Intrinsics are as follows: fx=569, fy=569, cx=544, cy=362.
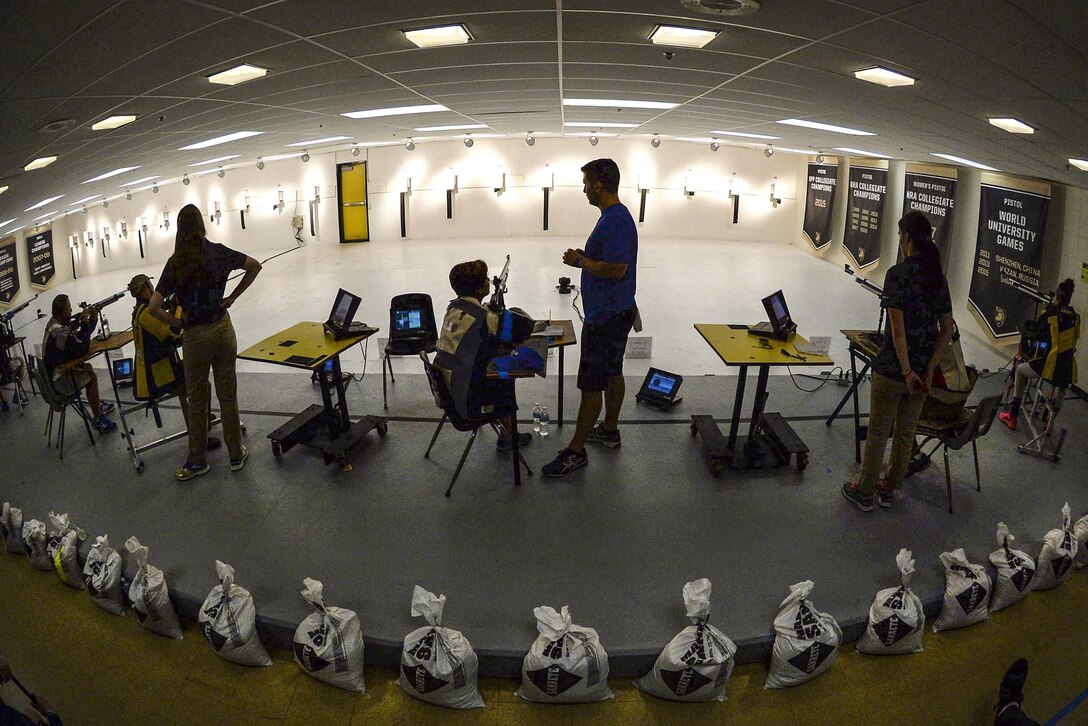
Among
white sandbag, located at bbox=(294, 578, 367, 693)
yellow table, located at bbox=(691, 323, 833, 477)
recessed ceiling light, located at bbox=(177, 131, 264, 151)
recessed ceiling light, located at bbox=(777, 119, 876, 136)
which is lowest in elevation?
white sandbag, located at bbox=(294, 578, 367, 693)

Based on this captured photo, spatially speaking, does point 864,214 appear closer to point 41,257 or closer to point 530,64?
point 530,64

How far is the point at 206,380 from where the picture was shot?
3504 mm

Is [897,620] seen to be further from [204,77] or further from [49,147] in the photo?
[49,147]

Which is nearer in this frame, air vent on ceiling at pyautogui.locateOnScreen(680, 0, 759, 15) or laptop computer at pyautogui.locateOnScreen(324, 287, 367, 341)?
air vent on ceiling at pyautogui.locateOnScreen(680, 0, 759, 15)

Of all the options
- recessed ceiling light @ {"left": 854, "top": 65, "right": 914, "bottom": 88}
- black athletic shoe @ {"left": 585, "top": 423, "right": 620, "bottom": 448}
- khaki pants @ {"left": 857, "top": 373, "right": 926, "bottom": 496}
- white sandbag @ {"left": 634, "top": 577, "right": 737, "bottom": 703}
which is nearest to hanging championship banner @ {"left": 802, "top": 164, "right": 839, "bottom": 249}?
khaki pants @ {"left": 857, "top": 373, "right": 926, "bottom": 496}

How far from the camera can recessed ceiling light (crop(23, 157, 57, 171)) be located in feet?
11.2

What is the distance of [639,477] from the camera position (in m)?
3.57

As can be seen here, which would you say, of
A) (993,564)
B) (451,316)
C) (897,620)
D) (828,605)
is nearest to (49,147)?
(451,316)

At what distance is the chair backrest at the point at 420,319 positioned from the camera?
4.53 meters

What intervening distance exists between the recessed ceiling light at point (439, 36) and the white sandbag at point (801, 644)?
8.74ft

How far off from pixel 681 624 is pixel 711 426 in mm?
1769

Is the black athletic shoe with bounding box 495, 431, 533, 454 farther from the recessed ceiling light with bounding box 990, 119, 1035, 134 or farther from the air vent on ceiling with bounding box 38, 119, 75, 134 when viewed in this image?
the recessed ceiling light with bounding box 990, 119, 1035, 134

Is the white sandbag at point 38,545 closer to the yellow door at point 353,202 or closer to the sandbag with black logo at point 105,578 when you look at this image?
the sandbag with black logo at point 105,578

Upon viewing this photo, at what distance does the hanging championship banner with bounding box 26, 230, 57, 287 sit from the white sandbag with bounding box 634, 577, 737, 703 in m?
13.6
